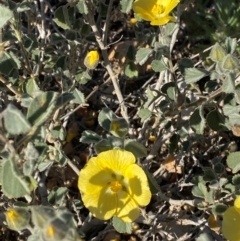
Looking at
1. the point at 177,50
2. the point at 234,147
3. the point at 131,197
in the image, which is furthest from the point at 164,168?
the point at 177,50

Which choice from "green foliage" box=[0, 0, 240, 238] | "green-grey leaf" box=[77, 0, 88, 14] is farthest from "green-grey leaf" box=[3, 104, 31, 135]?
"green-grey leaf" box=[77, 0, 88, 14]

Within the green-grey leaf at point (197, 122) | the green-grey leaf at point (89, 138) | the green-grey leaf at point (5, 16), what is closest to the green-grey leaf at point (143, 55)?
the green-grey leaf at point (197, 122)

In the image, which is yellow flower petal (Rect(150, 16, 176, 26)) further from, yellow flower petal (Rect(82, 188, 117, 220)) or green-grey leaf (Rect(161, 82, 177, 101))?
yellow flower petal (Rect(82, 188, 117, 220))

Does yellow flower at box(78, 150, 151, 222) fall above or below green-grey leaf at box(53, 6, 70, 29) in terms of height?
below

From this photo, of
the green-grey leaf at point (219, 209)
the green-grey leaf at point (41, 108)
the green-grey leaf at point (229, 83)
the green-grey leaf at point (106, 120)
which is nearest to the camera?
the green-grey leaf at point (41, 108)

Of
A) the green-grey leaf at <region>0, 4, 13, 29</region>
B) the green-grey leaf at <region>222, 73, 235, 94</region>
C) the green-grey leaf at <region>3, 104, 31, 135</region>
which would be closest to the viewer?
the green-grey leaf at <region>3, 104, 31, 135</region>

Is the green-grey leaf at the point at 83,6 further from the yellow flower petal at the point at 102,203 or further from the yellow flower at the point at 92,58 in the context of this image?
the yellow flower petal at the point at 102,203
